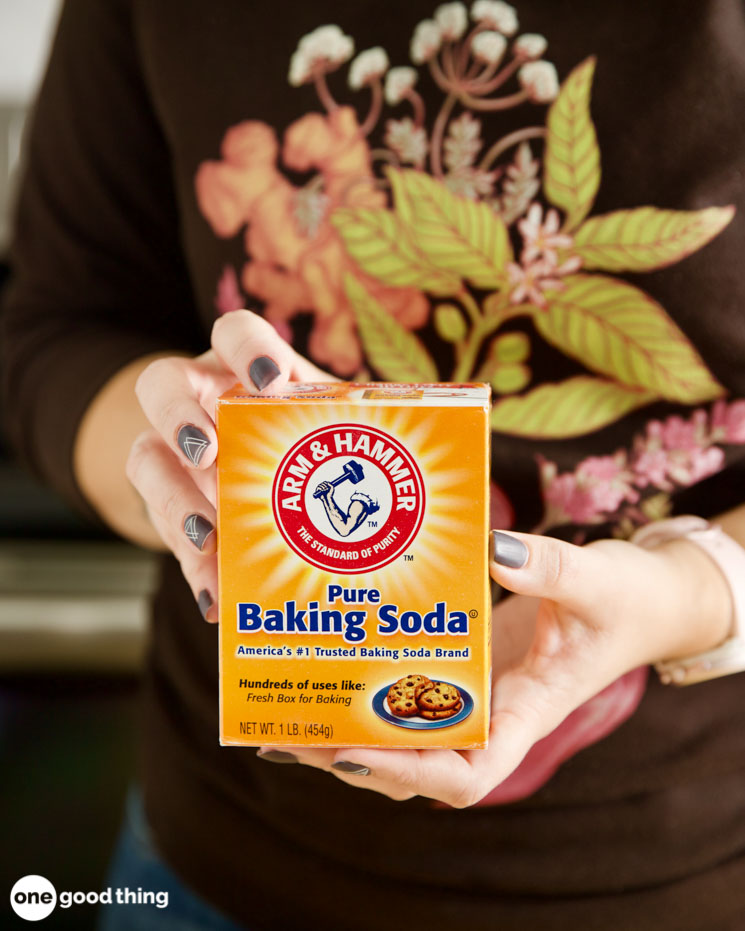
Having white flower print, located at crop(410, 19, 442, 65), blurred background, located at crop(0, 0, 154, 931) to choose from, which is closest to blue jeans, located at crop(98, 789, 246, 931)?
white flower print, located at crop(410, 19, 442, 65)

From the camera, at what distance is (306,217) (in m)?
0.53

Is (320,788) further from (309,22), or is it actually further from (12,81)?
(12,81)

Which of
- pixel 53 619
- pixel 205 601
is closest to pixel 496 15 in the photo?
pixel 205 601

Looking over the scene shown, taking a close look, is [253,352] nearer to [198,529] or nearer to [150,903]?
[198,529]

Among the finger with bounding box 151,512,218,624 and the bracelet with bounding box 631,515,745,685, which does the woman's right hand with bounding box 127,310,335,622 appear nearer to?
the finger with bounding box 151,512,218,624

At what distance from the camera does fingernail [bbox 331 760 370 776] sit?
40cm

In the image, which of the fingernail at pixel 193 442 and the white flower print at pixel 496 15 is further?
the white flower print at pixel 496 15

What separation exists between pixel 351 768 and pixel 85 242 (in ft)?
1.46

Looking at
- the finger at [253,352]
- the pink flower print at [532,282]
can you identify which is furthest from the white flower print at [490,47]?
the finger at [253,352]

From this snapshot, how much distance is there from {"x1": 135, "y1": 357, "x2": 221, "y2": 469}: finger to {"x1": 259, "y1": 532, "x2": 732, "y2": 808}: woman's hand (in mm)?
135

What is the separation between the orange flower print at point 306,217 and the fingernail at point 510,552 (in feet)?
0.60

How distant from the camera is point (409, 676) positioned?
0.41 m

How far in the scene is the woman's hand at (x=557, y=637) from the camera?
395mm

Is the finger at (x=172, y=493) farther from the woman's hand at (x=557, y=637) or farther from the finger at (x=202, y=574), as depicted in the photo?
the woman's hand at (x=557, y=637)
